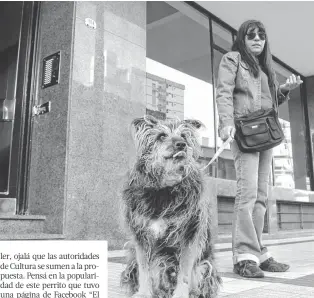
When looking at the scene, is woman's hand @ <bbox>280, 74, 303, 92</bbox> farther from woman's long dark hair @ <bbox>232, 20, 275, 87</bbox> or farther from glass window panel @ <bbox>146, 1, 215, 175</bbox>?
glass window panel @ <bbox>146, 1, 215, 175</bbox>

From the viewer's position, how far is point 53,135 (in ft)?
15.5

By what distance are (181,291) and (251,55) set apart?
2.32m

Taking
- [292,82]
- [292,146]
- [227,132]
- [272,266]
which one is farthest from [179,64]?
[292,146]

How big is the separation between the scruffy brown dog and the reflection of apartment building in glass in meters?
4.13

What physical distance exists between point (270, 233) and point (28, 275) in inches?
299

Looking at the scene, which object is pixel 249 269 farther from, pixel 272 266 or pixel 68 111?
pixel 68 111

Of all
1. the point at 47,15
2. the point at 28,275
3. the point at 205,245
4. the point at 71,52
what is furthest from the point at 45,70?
the point at 28,275

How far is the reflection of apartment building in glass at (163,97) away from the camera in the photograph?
647 cm

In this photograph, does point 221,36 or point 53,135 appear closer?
point 53,135

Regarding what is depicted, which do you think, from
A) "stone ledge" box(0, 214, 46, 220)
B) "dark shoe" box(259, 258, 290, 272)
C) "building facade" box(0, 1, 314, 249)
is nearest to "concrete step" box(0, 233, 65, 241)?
"building facade" box(0, 1, 314, 249)

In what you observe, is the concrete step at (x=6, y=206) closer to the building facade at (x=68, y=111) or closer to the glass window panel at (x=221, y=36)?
the building facade at (x=68, y=111)

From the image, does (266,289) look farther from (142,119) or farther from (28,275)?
(28,275)

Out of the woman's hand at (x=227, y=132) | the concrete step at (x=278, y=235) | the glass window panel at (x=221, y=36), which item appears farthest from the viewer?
the glass window panel at (x=221, y=36)

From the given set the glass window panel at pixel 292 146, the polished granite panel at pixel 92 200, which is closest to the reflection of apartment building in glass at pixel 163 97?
the polished granite panel at pixel 92 200
